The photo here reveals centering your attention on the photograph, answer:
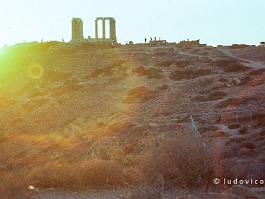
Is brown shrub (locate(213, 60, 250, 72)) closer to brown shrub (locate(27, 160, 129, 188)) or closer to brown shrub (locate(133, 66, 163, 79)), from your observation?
brown shrub (locate(133, 66, 163, 79))

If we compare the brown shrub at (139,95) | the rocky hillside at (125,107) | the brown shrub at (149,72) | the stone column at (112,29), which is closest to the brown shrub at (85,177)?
the rocky hillside at (125,107)

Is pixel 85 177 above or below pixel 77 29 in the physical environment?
below

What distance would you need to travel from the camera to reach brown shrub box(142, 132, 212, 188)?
62.5 feet

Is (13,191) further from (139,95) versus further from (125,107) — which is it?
(139,95)

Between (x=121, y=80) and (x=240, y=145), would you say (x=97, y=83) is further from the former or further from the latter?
(x=240, y=145)

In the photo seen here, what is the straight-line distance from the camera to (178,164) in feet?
63.2

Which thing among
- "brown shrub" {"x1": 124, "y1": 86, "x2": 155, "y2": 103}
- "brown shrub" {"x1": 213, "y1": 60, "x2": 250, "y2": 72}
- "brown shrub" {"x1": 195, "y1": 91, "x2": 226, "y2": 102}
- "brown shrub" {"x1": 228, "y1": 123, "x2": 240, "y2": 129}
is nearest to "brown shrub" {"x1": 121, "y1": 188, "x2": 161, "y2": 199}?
"brown shrub" {"x1": 228, "y1": 123, "x2": 240, "y2": 129}

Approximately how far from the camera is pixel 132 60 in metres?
74.0

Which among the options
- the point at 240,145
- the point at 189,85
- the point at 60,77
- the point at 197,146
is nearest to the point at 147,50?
the point at 60,77

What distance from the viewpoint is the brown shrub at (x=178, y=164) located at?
62.5ft

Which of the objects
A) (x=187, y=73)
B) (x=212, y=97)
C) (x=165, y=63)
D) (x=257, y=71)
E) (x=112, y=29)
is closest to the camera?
(x=212, y=97)

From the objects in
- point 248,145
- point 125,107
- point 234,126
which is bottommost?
point 125,107

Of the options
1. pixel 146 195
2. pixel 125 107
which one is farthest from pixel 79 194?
pixel 125 107

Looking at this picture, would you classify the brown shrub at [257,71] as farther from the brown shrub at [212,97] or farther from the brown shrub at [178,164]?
the brown shrub at [178,164]
